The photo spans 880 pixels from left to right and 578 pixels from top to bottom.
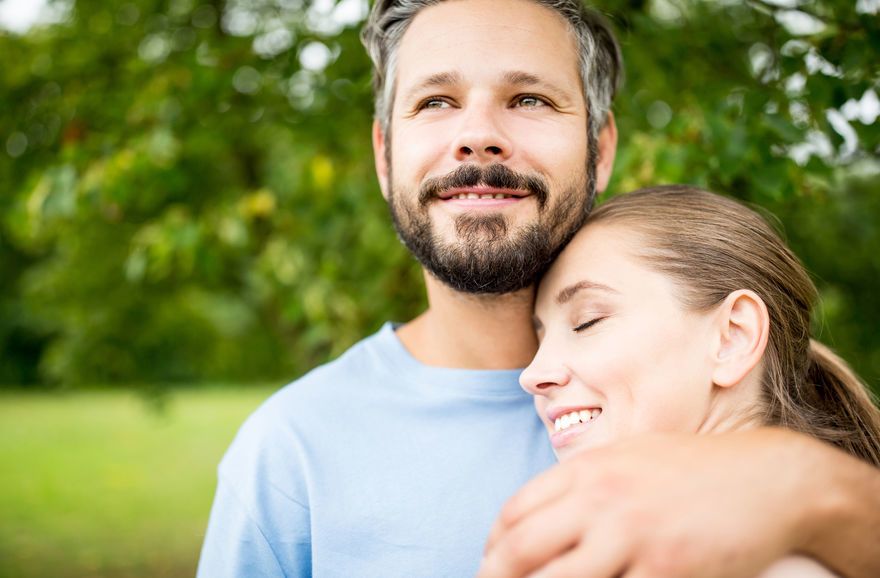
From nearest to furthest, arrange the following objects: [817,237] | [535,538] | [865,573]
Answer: [535,538], [865,573], [817,237]

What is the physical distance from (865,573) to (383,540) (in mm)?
963

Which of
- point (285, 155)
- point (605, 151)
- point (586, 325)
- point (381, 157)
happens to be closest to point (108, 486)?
point (285, 155)

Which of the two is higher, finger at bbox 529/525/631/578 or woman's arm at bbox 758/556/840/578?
finger at bbox 529/525/631/578

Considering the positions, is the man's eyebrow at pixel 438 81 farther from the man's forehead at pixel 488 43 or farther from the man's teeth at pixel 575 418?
the man's teeth at pixel 575 418

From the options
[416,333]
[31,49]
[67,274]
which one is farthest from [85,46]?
[416,333]

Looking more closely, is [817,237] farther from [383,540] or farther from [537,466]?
[383,540]

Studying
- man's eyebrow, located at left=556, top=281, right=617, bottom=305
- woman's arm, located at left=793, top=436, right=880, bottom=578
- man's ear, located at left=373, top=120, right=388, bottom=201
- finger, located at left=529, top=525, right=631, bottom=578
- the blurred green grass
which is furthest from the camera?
the blurred green grass

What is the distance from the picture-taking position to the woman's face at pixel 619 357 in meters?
1.55

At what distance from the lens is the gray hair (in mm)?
2049

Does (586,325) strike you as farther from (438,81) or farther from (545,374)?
(438,81)

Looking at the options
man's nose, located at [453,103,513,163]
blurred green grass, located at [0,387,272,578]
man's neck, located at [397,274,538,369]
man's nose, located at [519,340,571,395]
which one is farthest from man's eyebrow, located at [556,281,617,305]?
blurred green grass, located at [0,387,272,578]

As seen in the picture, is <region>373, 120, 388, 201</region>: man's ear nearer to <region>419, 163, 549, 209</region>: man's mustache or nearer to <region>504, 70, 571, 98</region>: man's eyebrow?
<region>419, 163, 549, 209</region>: man's mustache

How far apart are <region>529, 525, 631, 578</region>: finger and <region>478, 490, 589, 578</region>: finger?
0.07 ft

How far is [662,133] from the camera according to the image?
2.75 metres
